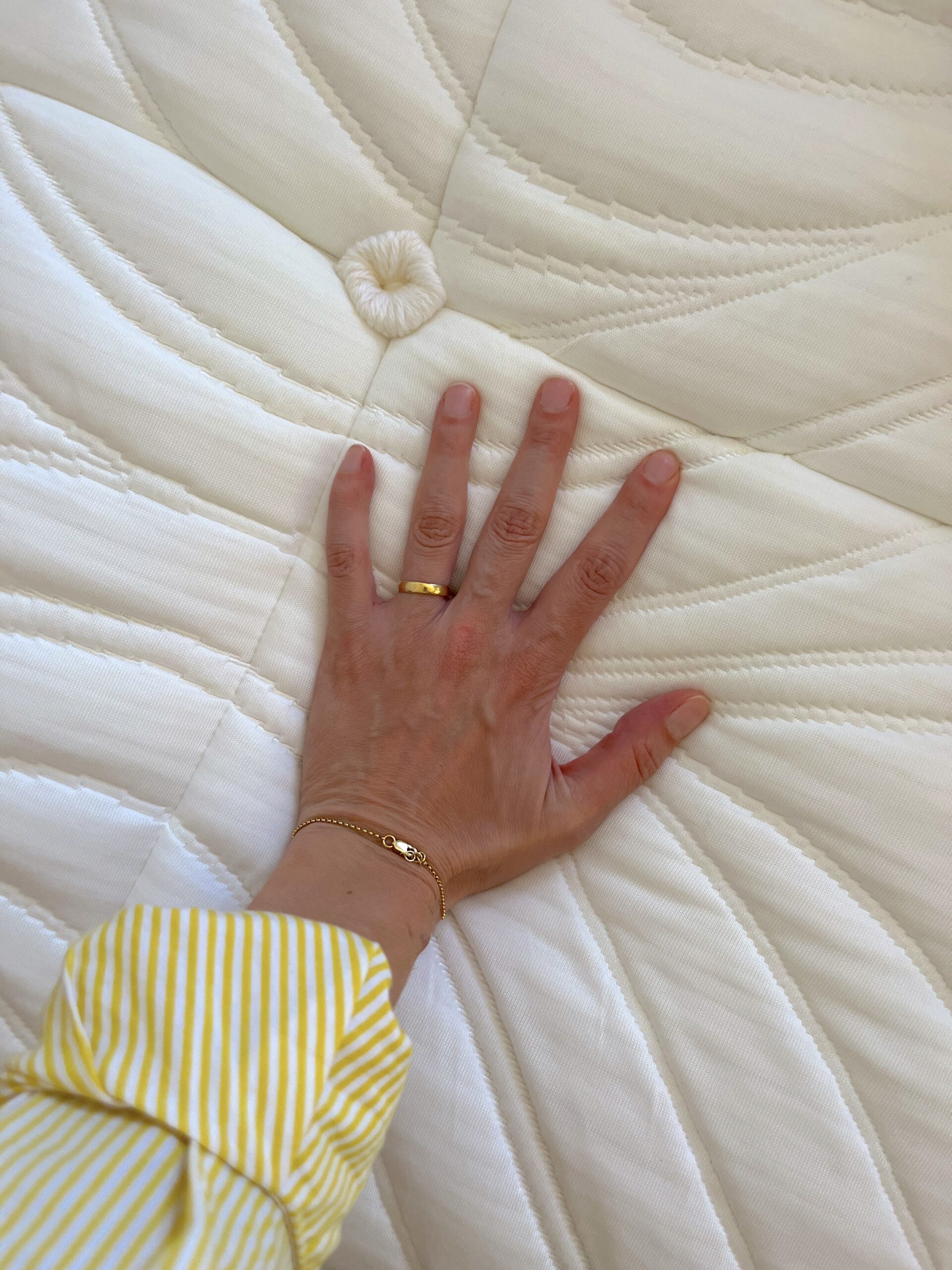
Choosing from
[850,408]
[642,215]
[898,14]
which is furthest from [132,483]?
[898,14]

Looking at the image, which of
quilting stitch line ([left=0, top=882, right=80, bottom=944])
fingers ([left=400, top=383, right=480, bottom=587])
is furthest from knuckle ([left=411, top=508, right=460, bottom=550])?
quilting stitch line ([left=0, top=882, right=80, bottom=944])

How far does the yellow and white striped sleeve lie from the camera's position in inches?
15.0

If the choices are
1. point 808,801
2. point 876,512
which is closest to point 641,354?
point 876,512

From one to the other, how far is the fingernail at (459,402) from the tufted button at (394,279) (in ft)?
0.27

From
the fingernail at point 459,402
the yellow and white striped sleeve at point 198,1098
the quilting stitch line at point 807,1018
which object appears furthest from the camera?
the fingernail at point 459,402

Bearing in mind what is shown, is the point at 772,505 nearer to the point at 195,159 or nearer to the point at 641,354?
the point at 641,354

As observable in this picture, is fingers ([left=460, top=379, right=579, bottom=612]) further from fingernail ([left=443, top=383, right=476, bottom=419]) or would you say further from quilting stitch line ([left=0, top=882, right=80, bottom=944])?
quilting stitch line ([left=0, top=882, right=80, bottom=944])

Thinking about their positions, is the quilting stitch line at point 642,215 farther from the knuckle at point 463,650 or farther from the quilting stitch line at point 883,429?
the knuckle at point 463,650

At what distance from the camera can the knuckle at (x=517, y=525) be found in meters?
0.68

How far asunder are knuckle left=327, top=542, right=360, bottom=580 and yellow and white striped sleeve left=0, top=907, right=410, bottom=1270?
0.30m

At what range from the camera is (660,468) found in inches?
26.1

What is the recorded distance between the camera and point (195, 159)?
0.73 m

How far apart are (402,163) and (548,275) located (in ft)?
0.53

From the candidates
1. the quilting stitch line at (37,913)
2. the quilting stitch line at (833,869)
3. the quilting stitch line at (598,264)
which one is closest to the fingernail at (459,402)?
the quilting stitch line at (598,264)
